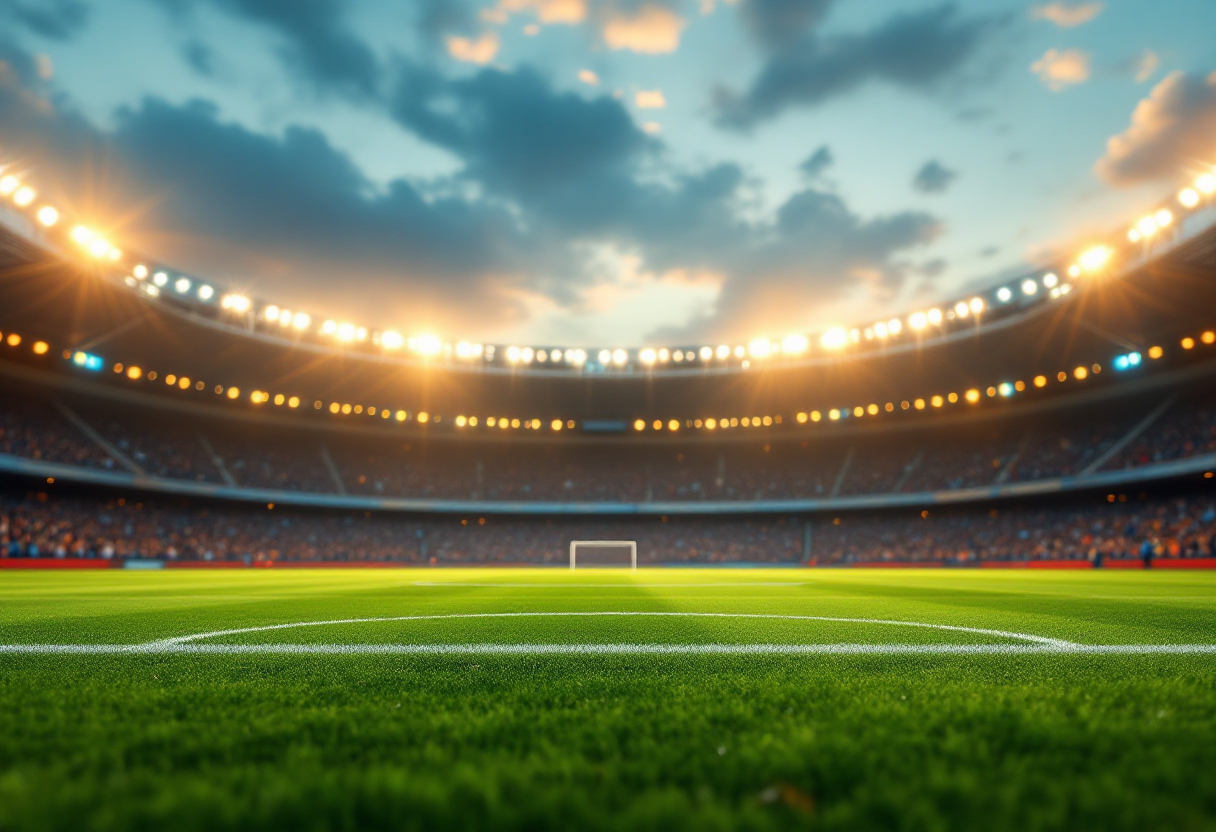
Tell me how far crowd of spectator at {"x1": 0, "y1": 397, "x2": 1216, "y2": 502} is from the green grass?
35288 mm

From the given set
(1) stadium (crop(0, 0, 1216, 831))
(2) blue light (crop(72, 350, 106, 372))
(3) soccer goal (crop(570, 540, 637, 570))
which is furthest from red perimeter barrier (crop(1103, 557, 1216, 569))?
(2) blue light (crop(72, 350, 106, 372))

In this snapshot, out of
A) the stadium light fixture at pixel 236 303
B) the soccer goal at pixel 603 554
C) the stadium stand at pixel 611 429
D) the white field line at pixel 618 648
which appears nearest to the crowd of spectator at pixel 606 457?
the stadium stand at pixel 611 429

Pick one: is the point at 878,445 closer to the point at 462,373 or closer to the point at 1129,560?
the point at 1129,560

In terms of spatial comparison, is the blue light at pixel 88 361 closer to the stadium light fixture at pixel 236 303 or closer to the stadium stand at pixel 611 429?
the stadium stand at pixel 611 429

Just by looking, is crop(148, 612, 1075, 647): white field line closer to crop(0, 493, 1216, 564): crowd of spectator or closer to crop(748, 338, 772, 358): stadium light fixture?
crop(0, 493, 1216, 564): crowd of spectator

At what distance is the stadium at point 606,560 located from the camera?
1484mm

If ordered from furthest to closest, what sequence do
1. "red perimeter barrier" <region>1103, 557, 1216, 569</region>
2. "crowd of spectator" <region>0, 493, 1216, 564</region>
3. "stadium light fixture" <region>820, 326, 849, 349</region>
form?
"stadium light fixture" <region>820, 326, 849, 349</region>, "crowd of spectator" <region>0, 493, 1216, 564</region>, "red perimeter barrier" <region>1103, 557, 1216, 569</region>

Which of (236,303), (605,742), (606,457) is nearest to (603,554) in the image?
(606,457)

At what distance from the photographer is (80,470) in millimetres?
30719

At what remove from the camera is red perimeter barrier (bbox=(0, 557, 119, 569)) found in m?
25.2

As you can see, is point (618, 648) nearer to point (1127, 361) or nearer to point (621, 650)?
point (621, 650)

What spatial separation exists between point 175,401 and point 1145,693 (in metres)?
46.2

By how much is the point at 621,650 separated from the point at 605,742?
2195 millimetres

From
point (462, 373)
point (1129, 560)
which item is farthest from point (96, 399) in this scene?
point (1129, 560)
